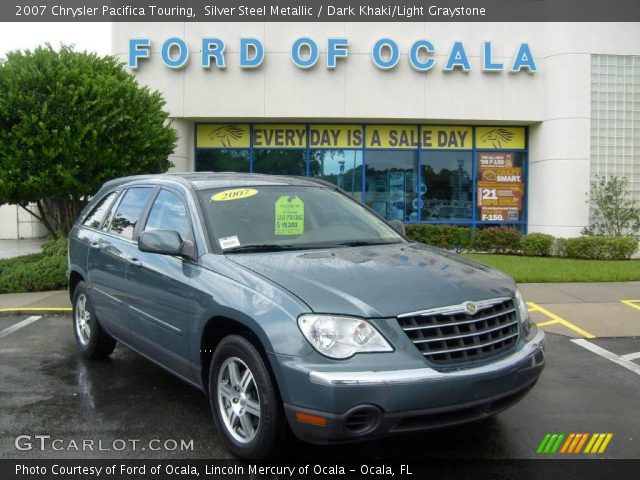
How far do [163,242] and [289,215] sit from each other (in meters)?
0.95

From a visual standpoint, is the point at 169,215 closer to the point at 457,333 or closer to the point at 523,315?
the point at 457,333

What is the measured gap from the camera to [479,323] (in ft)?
10.8

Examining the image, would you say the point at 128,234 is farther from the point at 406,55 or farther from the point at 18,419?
the point at 406,55

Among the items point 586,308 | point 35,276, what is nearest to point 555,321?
point 586,308

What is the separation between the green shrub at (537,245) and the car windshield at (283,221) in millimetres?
11380

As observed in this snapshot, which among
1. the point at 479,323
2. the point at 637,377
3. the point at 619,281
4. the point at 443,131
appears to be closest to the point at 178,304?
the point at 479,323

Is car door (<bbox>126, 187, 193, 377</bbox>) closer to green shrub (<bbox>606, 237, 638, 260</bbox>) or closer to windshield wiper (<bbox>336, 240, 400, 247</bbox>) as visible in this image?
windshield wiper (<bbox>336, 240, 400, 247</bbox>)

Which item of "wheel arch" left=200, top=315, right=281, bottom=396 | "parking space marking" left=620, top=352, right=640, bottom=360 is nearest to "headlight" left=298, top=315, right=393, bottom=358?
"wheel arch" left=200, top=315, right=281, bottom=396

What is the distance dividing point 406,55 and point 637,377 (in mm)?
12173

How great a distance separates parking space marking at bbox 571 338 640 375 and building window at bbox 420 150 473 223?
→ 35.3 feet

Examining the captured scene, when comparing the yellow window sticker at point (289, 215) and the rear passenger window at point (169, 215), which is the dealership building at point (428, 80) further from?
the yellow window sticker at point (289, 215)

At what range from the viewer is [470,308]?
3.23 m

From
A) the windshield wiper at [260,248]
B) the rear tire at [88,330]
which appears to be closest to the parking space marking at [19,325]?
the rear tire at [88,330]

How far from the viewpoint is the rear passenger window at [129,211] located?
4876mm
